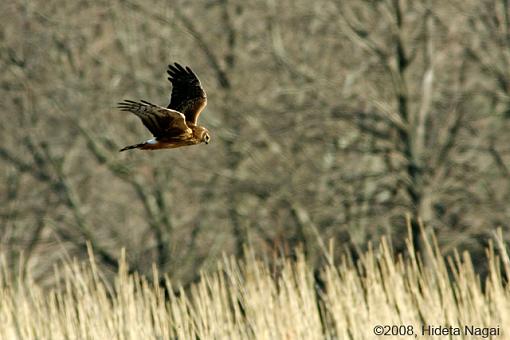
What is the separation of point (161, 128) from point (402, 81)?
6948 mm

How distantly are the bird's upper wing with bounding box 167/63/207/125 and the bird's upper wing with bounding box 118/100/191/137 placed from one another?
629mm

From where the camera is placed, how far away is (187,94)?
18.9 feet

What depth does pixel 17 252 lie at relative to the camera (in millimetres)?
13250

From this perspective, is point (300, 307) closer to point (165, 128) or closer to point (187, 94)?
point (187, 94)

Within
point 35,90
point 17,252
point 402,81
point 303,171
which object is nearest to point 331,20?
point 402,81

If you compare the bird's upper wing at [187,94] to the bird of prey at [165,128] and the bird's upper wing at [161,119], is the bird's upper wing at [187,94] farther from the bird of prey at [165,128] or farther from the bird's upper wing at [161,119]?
the bird's upper wing at [161,119]

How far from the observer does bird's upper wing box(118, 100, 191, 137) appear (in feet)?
15.5

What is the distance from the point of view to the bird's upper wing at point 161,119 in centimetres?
473

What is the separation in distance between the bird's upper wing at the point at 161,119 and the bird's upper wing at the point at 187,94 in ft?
2.06

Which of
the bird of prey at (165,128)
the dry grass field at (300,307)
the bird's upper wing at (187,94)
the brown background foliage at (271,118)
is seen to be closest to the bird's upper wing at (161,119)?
the bird of prey at (165,128)

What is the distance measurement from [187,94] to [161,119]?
3.21 ft

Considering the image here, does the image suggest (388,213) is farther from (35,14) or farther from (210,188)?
(35,14)

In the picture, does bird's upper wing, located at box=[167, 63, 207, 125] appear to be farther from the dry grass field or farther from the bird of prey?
the dry grass field

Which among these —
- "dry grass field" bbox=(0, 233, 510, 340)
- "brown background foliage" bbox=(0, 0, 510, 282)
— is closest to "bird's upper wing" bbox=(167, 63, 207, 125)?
"dry grass field" bbox=(0, 233, 510, 340)
